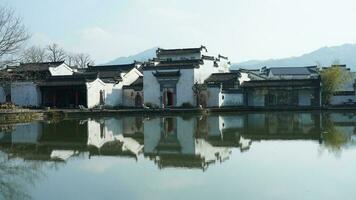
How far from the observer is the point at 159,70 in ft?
139

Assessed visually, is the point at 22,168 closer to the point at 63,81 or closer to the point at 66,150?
the point at 66,150

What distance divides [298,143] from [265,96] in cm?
2611

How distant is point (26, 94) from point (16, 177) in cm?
3269

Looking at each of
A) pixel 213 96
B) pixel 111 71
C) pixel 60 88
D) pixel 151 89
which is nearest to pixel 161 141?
pixel 213 96

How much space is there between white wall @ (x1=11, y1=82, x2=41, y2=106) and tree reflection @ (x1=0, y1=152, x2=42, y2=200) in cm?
2841

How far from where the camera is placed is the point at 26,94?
43.0 m

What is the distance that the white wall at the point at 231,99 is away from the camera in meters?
41.7

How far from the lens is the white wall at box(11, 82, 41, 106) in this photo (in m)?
42.6

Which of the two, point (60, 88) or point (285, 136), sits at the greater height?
point (60, 88)

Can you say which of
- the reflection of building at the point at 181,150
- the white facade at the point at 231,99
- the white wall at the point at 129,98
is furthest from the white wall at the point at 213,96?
the reflection of building at the point at 181,150

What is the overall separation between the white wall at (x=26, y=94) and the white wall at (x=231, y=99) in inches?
642

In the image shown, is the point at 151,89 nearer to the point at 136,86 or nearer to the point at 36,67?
the point at 136,86

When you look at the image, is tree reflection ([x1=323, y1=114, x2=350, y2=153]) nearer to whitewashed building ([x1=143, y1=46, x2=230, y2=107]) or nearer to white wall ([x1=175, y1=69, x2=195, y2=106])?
white wall ([x1=175, y1=69, x2=195, y2=106])

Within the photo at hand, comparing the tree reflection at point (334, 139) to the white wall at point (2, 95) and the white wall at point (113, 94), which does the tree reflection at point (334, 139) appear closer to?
the white wall at point (113, 94)
